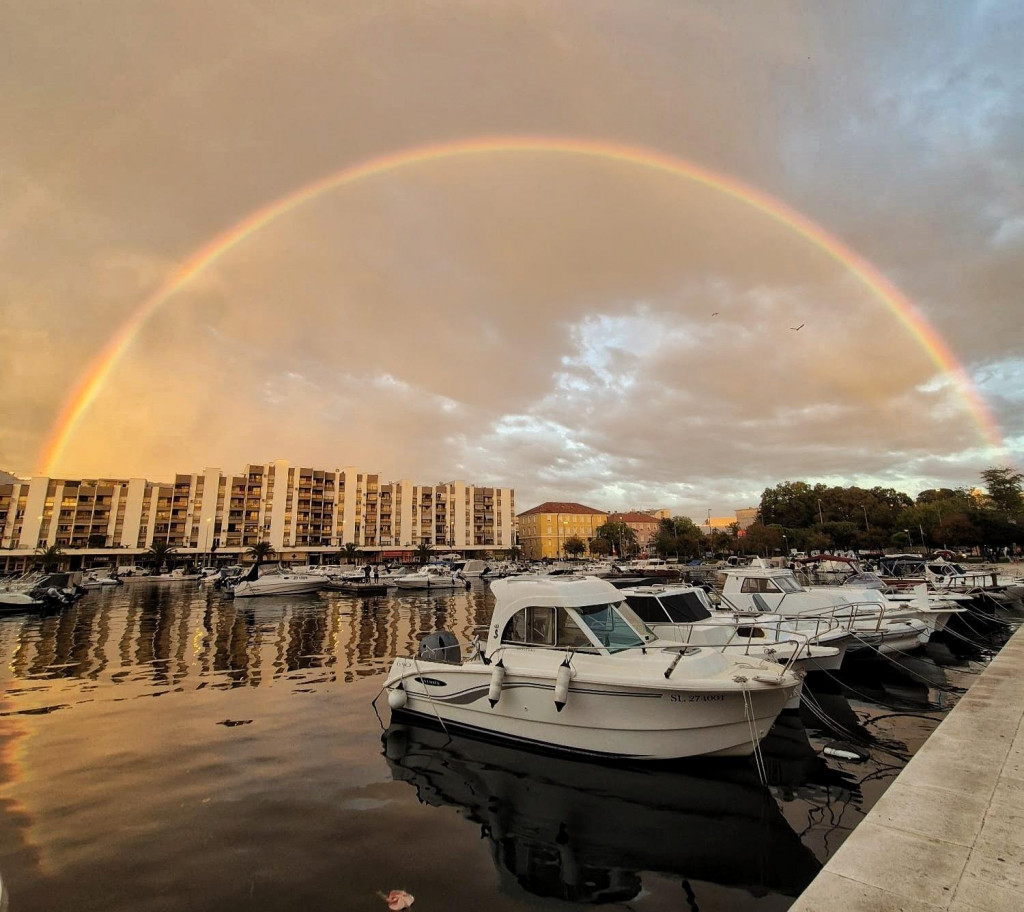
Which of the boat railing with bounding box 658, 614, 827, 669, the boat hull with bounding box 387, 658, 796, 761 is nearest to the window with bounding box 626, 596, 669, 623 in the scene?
the boat railing with bounding box 658, 614, 827, 669

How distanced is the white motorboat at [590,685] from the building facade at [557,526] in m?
161

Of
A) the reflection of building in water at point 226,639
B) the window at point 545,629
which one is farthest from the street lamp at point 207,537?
the window at point 545,629

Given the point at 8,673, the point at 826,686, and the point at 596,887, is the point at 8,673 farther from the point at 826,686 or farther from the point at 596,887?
the point at 826,686

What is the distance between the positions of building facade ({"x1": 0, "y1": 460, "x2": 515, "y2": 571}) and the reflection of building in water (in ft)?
283

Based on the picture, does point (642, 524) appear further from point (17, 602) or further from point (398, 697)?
point (398, 697)

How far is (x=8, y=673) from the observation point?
1867 cm

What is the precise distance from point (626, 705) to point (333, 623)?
25.6 m

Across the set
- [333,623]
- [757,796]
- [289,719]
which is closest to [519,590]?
[757,796]

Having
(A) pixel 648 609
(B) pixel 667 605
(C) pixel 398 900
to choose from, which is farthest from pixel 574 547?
(C) pixel 398 900

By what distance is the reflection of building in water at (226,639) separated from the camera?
1886 cm

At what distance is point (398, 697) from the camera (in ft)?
39.9

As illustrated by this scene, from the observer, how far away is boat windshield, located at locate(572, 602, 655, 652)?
10688mm

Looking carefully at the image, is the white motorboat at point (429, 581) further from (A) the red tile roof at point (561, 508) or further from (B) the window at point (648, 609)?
(A) the red tile roof at point (561, 508)

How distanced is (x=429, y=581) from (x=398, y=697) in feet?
156
